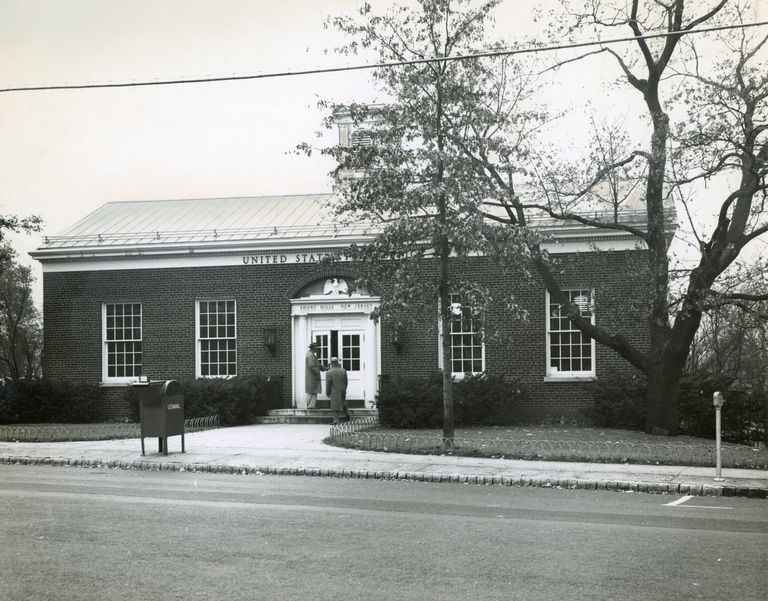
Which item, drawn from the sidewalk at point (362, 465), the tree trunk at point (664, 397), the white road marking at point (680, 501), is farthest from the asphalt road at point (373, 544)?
the tree trunk at point (664, 397)

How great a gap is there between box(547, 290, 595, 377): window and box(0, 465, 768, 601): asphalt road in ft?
39.0

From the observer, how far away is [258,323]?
25.8 metres

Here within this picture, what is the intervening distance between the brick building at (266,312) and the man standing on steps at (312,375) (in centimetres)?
76

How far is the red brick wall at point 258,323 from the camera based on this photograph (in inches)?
934

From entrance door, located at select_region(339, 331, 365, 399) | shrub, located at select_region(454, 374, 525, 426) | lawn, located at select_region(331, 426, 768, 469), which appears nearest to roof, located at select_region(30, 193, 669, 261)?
Result: entrance door, located at select_region(339, 331, 365, 399)

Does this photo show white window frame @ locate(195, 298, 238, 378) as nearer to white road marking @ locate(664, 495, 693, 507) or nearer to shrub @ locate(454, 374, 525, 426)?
shrub @ locate(454, 374, 525, 426)

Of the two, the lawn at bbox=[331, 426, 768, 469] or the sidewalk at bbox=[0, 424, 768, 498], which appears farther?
the lawn at bbox=[331, 426, 768, 469]

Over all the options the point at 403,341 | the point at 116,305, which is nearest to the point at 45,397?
the point at 116,305

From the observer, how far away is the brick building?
78.4ft

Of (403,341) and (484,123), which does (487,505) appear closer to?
(484,123)

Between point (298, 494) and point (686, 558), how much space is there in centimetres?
546

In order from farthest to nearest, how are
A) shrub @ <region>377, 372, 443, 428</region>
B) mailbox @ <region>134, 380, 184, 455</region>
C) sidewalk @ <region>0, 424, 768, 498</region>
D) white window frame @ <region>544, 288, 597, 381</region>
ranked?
white window frame @ <region>544, 288, 597, 381</region> < shrub @ <region>377, 372, 443, 428</region> < mailbox @ <region>134, 380, 184, 455</region> < sidewalk @ <region>0, 424, 768, 498</region>

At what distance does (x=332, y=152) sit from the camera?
1631cm

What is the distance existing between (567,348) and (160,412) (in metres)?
11.9
